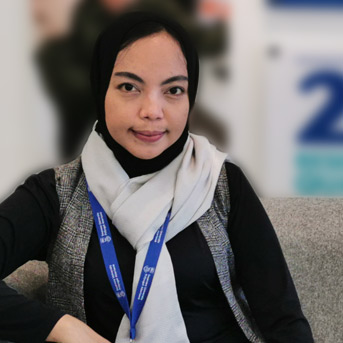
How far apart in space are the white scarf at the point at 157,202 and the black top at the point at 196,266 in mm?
36

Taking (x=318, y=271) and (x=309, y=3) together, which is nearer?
(x=318, y=271)

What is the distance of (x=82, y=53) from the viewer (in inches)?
111

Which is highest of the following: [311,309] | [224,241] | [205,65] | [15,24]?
[15,24]

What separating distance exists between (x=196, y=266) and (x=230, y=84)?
1814 millimetres

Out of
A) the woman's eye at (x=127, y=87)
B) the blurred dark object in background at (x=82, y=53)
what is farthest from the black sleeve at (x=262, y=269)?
the blurred dark object in background at (x=82, y=53)

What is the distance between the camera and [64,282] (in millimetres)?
1261

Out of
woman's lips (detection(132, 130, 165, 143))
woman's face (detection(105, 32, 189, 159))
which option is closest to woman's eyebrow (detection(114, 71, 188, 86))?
woman's face (detection(105, 32, 189, 159))

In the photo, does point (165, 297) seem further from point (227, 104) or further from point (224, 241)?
point (227, 104)

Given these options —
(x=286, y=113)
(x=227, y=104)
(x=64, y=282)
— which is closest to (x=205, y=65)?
(x=227, y=104)

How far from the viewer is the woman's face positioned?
115 cm

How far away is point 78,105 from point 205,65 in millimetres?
688

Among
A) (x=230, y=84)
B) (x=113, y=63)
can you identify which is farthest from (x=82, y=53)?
(x=113, y=63)

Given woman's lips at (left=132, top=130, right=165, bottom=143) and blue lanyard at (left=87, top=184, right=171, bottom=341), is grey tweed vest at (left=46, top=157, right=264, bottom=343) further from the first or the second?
woman's lips at (left=132, top=130, right=165, bottom=143)

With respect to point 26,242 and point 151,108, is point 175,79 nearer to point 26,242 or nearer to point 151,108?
point 151,108
